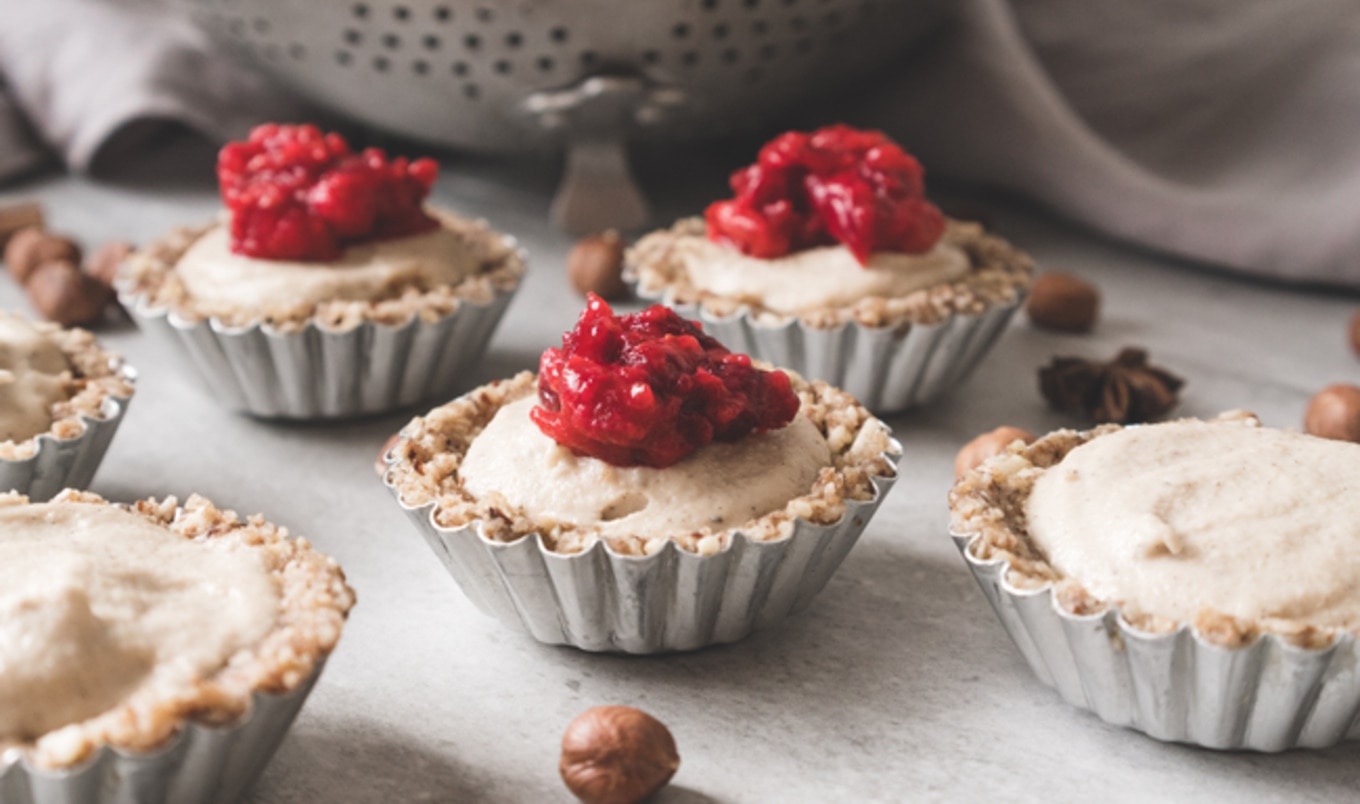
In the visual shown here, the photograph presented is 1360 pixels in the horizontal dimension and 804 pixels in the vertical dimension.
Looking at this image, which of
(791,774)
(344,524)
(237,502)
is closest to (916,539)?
(791,774)

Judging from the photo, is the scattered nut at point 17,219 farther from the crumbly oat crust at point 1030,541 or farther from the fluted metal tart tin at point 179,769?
the crumbly oat crust at point 1030,541

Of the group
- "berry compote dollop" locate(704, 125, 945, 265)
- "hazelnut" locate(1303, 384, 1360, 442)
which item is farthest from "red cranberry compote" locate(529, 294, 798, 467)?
"hazelnut" locate(1303, 384, 1360, 442)

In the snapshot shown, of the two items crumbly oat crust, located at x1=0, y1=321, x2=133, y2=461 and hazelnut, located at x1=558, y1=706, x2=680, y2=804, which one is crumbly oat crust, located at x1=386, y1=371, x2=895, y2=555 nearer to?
hazelnut, located at x1=558, y1=706, x2=680, y2=804

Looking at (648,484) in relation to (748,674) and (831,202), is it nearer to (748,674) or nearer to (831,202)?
(748,674)

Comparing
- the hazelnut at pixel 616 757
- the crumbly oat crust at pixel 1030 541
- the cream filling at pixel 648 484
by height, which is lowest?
the hazelnut at pixel 616 757

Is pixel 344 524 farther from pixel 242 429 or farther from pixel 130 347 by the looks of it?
pixel 130 347

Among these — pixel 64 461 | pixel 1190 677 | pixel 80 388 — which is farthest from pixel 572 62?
pixel 1190 677

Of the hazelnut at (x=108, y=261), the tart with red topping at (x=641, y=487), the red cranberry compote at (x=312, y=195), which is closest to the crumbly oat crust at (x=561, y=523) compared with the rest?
the tart with red topping at (x=641, y=487)

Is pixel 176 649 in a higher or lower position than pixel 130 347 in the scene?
higher
